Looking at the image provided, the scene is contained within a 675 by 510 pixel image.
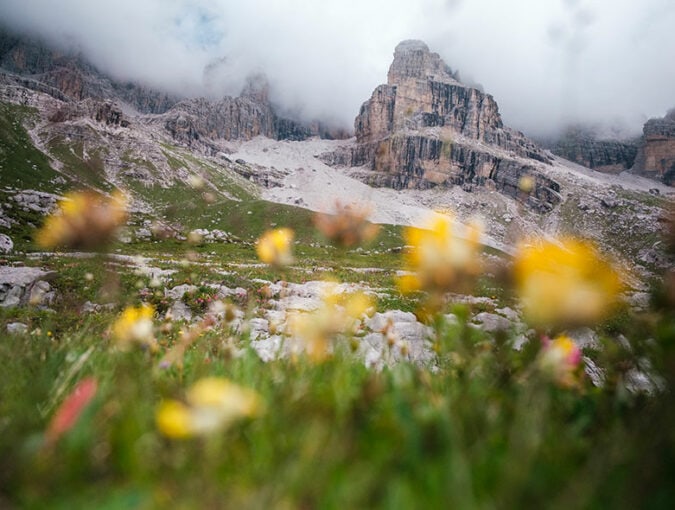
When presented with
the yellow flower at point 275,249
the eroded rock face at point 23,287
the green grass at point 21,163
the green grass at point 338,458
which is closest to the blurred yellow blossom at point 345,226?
the yellow flower at point 275,249

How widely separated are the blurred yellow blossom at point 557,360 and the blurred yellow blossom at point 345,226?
99 centimetres

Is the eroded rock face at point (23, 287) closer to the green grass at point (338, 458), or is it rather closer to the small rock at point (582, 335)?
the green grass at point (338, 458)

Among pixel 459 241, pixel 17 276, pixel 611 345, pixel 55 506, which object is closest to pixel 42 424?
pixel 55 506

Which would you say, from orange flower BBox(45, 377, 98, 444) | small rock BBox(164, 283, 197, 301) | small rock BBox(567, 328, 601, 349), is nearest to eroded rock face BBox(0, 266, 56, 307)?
small rock BBox(164, 283, 197, 301)

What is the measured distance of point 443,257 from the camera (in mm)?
1453

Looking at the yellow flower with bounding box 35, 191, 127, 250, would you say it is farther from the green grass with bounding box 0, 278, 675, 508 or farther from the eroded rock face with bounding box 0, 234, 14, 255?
the eroded rock face with bounding box 0, 234, 14, 255

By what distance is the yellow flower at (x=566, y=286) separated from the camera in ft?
4.43

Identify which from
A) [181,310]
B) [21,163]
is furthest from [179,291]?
[21,163]

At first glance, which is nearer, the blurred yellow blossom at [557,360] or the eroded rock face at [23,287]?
the blurred yellow blossom at [557,360]

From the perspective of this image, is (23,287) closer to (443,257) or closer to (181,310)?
(181,310)

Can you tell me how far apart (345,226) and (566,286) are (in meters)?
1.04

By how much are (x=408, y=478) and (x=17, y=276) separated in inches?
670

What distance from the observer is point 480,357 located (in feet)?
5.24

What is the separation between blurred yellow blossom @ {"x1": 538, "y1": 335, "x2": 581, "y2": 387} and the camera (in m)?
1.29
